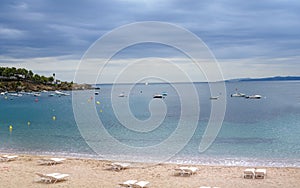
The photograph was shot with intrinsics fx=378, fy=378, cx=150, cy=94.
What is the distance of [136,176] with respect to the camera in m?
19.5

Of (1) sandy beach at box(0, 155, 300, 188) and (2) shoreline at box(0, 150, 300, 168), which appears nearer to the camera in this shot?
(1) sandy beach at box(0, 155, 300, 188)

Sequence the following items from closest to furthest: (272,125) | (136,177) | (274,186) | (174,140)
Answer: (274,186) < (136,177) < (174,140) < (272,125)

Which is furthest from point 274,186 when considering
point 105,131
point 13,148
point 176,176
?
point 105,131

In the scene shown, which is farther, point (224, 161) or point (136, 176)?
point (224, 161)

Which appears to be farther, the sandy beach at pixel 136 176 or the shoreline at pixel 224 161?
the shoreline at pixel 224 161

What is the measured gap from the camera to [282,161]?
24469 mm

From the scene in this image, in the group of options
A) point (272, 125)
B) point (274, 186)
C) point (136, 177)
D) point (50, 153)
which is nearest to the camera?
point (274, 186)

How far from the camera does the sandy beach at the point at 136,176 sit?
58.4 feet

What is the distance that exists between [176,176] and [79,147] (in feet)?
44.5

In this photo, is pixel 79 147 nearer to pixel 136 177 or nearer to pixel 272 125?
pixel 136 177

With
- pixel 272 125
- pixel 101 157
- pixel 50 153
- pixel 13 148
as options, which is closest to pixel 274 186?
pixel 101 157

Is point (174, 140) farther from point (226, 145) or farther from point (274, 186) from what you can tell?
point (274, 186)

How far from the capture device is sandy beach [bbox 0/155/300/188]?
17.8 meters

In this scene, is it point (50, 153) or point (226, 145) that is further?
point (226, 145)
